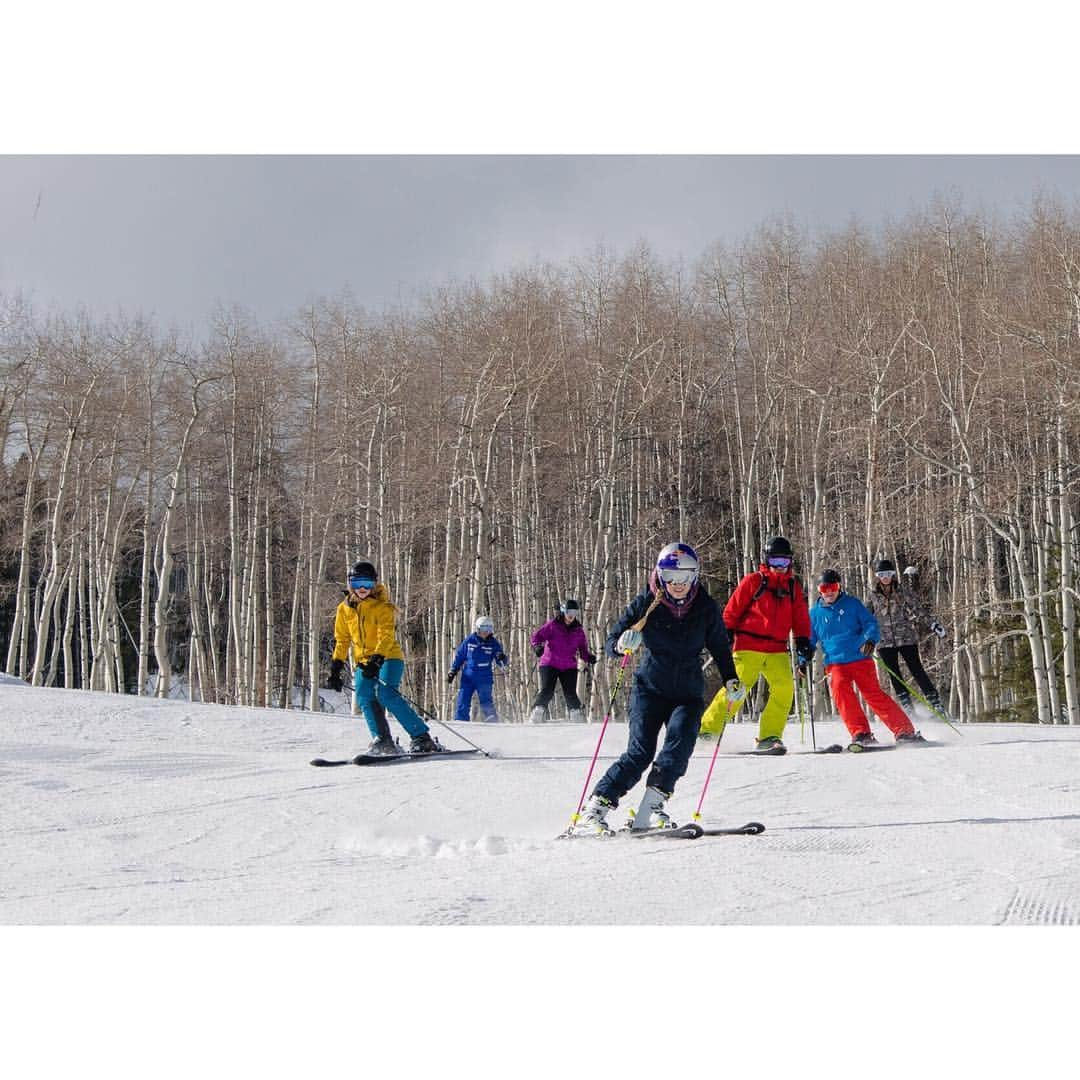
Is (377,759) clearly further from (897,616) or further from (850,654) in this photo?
(897,616)

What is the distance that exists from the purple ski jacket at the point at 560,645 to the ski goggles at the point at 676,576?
708cm

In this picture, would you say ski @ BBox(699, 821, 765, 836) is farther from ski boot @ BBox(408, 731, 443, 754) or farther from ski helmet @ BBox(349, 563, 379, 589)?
ski helmet @ BBox(349, 563, 379, 589)

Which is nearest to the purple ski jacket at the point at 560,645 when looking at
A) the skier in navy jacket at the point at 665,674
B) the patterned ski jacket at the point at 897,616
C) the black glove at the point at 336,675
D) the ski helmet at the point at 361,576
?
the patterned ski jacket at the point at 897,616

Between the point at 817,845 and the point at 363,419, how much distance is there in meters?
20.1

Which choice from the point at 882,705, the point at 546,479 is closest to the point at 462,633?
the point at 546,479

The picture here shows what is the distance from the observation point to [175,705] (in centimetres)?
1018

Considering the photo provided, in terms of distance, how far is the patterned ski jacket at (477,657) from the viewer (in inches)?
501

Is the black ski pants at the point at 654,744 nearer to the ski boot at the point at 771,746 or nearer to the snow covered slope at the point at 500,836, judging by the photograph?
the snow covered slope at the point at 500,836

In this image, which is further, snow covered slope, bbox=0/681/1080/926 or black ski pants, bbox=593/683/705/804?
black ski pants, bbox=593/683/705/804

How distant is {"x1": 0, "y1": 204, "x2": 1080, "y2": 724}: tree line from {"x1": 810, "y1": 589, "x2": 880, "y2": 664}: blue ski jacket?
11487 millimetres

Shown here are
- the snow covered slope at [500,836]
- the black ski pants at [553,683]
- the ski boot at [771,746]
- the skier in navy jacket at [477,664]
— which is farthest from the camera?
the skier in navy jacket at [477,664]

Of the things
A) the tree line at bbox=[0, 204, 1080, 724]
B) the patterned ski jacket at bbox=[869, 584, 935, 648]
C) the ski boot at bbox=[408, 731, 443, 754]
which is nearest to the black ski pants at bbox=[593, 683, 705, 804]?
the ski boot at bbox=[408, 731, 443, 754]

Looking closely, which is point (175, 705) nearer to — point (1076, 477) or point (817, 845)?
point (817, 845)

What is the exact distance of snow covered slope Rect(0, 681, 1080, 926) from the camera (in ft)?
13.1
